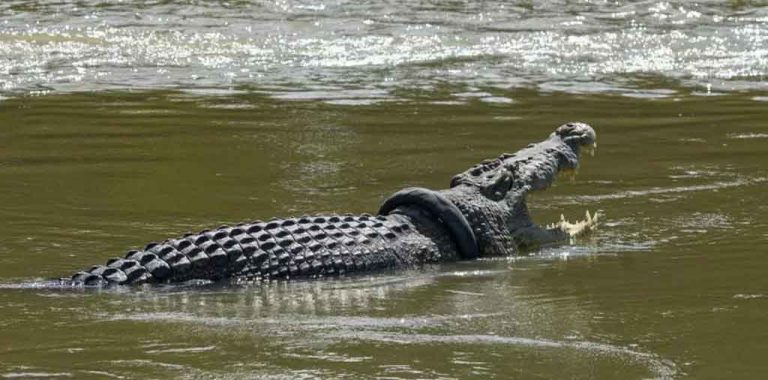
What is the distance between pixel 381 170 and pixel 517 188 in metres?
2.05

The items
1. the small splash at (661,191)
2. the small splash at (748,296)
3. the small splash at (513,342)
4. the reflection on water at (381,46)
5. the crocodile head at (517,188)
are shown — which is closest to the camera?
the small splash at (513,342)

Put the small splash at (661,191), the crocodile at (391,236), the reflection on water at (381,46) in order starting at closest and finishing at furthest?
the crocodile at (391,236)
the small splash at (661,191)
the reflection on water at (381,46)

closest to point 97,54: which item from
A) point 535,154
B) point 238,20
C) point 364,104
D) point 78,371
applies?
point 238,20

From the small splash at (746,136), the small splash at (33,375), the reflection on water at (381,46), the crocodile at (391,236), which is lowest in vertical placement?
the small splash at (33,375)

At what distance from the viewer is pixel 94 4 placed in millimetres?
18469

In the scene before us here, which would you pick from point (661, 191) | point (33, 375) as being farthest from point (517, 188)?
point (33, 375)

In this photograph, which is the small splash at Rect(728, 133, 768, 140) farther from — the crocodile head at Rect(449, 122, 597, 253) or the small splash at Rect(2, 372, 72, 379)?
the small splash at Rect(2, 372, 72, 379)

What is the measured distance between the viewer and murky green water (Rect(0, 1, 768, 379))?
518 centimetres

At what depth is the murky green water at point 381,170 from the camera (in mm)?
5180

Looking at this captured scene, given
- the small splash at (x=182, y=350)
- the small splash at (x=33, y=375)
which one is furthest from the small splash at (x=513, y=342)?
the small splash at (x=33, y=375)

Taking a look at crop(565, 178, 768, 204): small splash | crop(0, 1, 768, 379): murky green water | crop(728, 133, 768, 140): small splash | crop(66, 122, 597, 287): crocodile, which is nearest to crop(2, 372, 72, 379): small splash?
crop(0, 1, 768, 379): murky green water

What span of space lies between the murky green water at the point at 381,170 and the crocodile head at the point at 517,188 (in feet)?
0.48

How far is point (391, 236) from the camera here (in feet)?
22.2

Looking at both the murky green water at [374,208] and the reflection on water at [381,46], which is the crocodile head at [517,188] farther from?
the reflection on water at [381,46]
